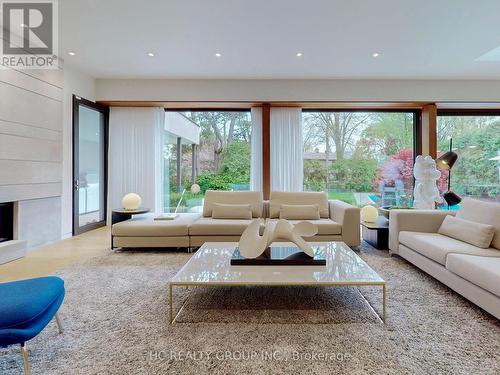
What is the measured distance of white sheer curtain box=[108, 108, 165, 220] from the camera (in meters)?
5.40

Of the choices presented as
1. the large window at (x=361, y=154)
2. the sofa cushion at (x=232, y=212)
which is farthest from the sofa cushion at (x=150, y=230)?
the large window at (x=361, y=154)

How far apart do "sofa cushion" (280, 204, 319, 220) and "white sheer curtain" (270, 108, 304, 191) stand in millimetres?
1488

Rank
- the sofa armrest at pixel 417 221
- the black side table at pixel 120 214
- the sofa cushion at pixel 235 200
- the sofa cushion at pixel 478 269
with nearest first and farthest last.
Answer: the sofa cushion at pixel 478 269, the sofa armrest at pixel 417 221, the black side table at pixel 120 214, the sofa cushion at pixel 235 200

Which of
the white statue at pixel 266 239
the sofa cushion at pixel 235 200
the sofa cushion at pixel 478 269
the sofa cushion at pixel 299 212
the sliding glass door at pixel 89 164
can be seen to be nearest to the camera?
the sofa cushion at pixel 478 269

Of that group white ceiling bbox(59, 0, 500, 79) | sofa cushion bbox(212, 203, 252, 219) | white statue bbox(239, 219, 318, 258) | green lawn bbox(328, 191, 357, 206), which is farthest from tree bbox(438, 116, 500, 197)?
white statue bbox(239, 219, 318, 258)

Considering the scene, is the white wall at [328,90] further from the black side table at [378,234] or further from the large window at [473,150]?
the black side table at [378,234]

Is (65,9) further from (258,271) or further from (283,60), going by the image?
(258,271)

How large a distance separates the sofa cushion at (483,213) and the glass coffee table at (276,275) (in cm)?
135

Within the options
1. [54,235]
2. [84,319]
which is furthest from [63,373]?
[54,235]

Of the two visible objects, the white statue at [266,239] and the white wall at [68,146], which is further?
the white wall at [68,146]

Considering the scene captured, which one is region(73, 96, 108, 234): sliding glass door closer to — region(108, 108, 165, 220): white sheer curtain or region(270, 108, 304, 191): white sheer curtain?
region(108, 108, 165, 220): white sheer curtain

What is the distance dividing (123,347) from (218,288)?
3.07 feet

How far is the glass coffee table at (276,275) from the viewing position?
1.85 meters

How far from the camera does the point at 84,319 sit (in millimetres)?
1942
